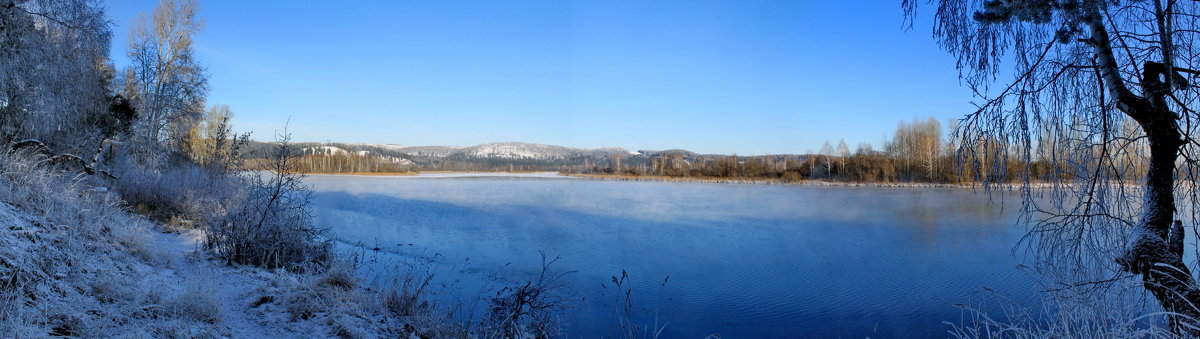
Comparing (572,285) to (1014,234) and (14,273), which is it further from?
(1014,234)

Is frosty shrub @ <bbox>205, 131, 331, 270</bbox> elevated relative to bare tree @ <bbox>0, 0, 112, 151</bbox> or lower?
lower

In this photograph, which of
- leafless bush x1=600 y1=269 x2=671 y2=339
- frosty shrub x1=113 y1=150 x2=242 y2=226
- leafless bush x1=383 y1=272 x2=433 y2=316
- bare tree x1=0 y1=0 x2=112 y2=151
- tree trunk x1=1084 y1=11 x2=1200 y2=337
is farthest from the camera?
frosty shrub x1=113 y1=150 x2=242 y2=226

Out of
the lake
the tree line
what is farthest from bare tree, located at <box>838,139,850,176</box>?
the lake

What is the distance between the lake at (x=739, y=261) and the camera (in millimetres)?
6363

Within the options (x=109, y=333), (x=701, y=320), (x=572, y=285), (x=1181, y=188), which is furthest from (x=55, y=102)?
(x=1181, y=188)

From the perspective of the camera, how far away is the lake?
6363 millimetres

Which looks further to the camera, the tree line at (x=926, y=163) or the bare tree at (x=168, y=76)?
the bare tree at (x=168, y=76)

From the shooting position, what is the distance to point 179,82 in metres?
15.7

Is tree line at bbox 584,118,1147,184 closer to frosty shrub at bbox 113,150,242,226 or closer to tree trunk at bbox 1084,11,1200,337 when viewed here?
tree trunk at bbox 1084,11,1200,337

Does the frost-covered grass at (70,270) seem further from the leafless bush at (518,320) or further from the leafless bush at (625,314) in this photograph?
the leafless bush at (625,314)

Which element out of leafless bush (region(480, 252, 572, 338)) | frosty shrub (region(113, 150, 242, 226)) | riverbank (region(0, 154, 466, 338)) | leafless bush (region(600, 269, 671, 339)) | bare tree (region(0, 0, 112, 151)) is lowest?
leafless bush (region(600, 269, 671, 339))

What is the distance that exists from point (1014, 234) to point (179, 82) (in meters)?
21.9

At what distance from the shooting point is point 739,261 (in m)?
9.59

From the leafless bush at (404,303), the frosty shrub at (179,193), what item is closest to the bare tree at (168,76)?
the frosty shrub at (179,193)
